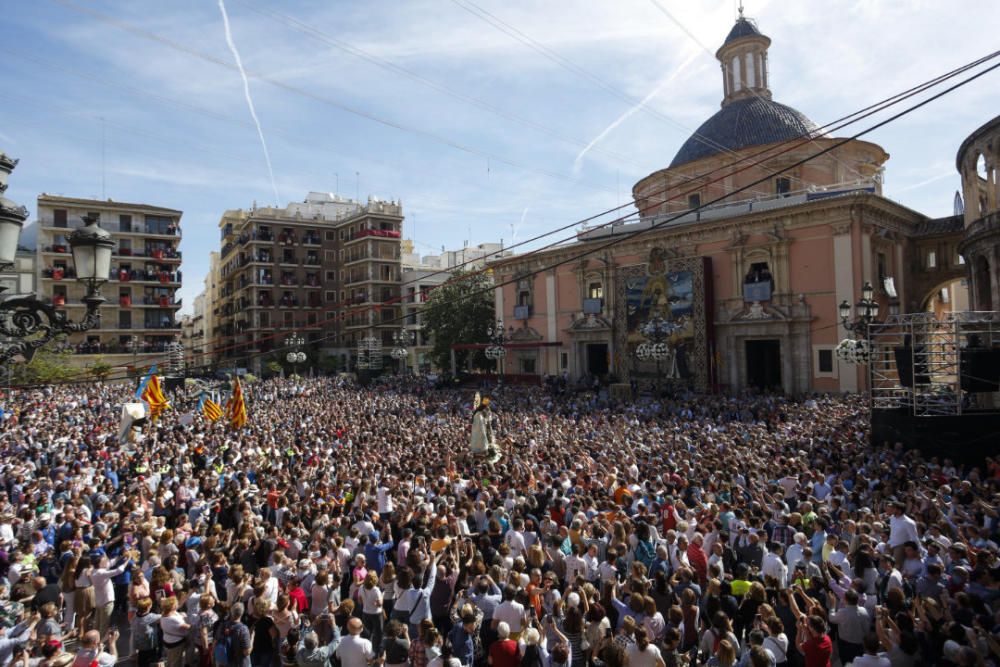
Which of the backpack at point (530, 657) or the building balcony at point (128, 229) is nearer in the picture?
the backpack at point (530, 657)

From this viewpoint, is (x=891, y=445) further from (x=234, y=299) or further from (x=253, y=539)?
(x=234, y=299)

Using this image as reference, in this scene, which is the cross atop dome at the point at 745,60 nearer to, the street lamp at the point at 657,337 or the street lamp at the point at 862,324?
the street lamp at the point at 657,337

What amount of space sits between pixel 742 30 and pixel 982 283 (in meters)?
22.5

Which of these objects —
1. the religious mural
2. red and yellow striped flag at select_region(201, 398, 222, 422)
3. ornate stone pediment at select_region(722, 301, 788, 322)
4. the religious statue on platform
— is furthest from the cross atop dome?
red and yellow striped flag at select_region(201, 398, 222, 422)

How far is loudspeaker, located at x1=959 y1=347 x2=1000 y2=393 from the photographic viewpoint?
14.2m

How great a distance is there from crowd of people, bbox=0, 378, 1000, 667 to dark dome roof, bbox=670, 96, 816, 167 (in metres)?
24.3

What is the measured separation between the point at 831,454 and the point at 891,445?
2.15m

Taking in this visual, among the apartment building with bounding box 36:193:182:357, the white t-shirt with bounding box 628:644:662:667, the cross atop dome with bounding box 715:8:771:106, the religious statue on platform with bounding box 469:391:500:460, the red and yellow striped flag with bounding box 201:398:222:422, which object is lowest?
the white t-shirt with bounding box 628:644:662:667

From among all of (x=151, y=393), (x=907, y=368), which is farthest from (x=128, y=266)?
(x=907, y=368)

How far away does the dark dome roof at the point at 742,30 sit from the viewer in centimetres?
3716

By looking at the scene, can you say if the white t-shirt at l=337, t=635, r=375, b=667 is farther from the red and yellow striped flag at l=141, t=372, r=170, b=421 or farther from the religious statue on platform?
the red and yellow striped flag at l=141, t=372, r=170, b=421

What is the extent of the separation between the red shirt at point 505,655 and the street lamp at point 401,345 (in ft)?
111

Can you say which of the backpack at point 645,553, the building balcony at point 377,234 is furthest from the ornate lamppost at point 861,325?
the building balcony at point 377,234

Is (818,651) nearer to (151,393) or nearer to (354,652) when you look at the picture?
(354,652)
